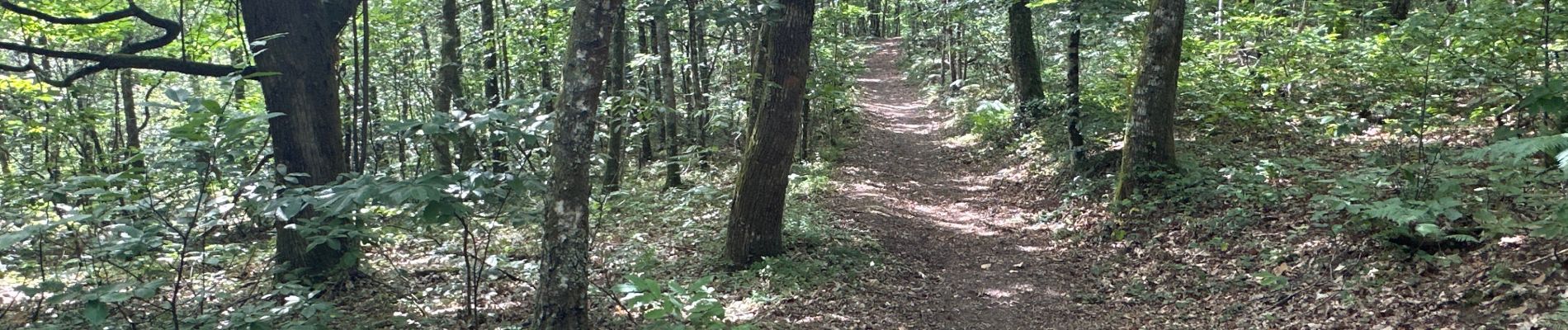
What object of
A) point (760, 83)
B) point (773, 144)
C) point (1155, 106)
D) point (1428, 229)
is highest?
point (760, 83)

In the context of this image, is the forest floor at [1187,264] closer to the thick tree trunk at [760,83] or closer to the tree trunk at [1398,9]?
the thick tree trunk at [760,83]

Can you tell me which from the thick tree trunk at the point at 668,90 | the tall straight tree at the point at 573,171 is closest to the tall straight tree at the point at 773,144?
the tall straight tree at the point at 573,171

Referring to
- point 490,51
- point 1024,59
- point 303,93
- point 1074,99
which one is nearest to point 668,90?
point 490,51

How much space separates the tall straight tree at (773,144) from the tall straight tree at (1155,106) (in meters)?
4.24

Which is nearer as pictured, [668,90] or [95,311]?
[95,311]

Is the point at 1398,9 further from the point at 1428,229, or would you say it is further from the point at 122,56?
the point at 122,56

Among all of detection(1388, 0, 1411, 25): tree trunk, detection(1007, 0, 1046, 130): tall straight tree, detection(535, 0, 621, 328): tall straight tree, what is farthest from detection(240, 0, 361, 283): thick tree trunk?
detection(1388, 0, 1411, 25): tree trunk

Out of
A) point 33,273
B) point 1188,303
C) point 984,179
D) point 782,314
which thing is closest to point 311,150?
point 33,273

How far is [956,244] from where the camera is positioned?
9.93 meters

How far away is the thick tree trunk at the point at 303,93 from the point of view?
687 cm

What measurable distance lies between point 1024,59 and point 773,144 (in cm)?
811

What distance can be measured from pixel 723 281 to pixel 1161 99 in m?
5.63

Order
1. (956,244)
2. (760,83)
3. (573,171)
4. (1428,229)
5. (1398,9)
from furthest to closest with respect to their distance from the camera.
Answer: (1398,9), (956,244), (760,83), (1428,229), (573,171)

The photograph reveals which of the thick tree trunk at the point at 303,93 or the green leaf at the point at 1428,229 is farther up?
the thick tree trunk at the point at 303,93
